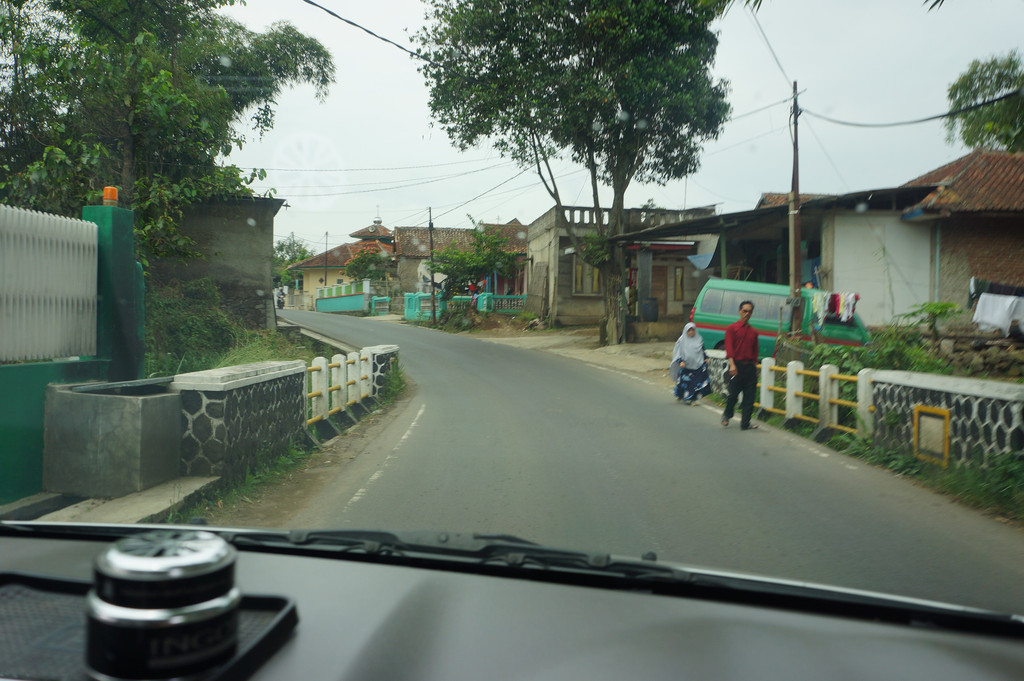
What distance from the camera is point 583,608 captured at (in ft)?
7.44

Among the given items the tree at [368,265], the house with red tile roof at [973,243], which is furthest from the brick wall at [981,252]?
the tree at [368,265]

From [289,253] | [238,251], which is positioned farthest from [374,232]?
[238,251]

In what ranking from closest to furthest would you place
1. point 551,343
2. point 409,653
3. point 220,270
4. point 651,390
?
point 409,653 < point 651,390 < point 220,270 < point 551,343

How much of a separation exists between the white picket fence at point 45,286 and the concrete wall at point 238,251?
1522 centimetres

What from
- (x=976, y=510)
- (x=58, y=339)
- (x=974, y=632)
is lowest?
(x=976, y=510)

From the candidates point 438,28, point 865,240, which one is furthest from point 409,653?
point 438,28

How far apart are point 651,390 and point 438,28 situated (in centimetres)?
1416

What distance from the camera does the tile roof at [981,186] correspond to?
19.4 meters

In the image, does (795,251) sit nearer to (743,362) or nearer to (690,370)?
(690,370)

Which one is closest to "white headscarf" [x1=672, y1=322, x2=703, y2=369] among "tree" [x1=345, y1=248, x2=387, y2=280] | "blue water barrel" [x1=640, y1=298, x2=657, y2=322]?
"blue water barrel" [x1=640, y1=298, x2=657, y2=322]

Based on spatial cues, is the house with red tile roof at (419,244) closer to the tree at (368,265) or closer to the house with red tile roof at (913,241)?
the tree at (368,265)

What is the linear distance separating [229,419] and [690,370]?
9121mm

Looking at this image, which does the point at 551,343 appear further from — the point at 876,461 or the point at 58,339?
the point at 58,339

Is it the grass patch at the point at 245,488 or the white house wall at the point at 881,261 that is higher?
the white house wall at the point at 881,261
